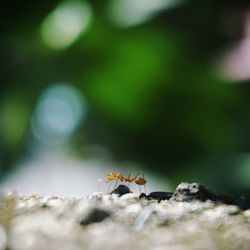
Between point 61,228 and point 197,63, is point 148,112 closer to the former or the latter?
point 197,63

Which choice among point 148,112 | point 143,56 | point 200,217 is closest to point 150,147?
point 148,112

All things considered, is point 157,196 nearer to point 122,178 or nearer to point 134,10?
point 122,178

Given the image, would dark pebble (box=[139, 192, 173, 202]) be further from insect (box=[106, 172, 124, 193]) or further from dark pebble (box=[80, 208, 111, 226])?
insect (box=[106, 172, 124, 193])

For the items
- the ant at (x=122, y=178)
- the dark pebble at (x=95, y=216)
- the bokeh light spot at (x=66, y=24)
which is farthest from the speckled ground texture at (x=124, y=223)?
the bokeh light spot at (x=66, y=24)

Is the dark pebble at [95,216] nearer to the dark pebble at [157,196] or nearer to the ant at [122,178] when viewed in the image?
the dark pebble at [157,196]

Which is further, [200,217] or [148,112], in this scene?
[148,112]

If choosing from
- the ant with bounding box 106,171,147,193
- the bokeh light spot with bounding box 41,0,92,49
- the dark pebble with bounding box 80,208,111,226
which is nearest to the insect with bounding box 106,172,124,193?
the ant with bounding box 106,171,147,193
